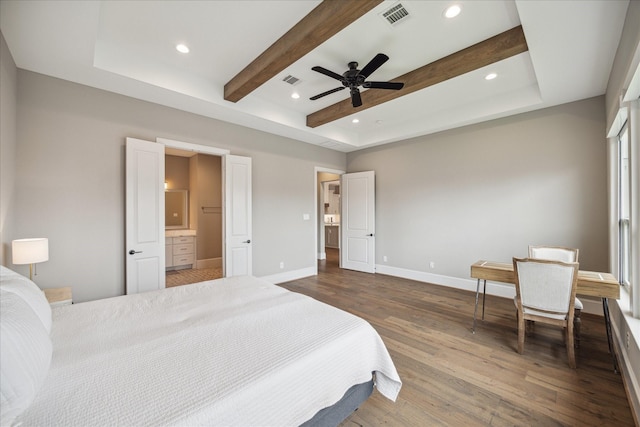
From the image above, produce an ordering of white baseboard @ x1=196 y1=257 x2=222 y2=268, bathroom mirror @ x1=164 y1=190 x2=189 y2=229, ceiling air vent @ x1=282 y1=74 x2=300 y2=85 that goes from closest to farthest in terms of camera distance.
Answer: ceiling air vent @ x1=282 y1=74 x2=300 y2=85 < white baseboard @ x1=196 y1=257 x2=222 y2=268 < bathroom mirror @ x1=164 y1=190 x2=189 y2=229

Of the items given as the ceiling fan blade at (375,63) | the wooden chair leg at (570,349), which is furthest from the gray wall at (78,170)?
the wooden chair leg at (570,349)

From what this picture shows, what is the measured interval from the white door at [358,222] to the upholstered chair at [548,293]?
3.29 m

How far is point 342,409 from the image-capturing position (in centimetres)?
149

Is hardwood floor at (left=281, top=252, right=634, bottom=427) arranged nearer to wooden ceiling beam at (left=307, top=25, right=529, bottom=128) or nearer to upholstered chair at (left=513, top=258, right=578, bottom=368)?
upholstered chair at (left=513, top=258, right=578, bottom=368)

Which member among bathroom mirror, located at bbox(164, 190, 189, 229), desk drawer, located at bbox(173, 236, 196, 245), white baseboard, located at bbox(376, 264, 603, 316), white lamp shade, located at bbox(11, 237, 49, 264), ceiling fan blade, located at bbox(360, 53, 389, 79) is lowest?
white baseboard, located at bbox(376, 264, 603, 316)

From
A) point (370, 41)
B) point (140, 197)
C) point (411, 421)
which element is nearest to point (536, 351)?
point (411, 421)

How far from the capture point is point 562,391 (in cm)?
194

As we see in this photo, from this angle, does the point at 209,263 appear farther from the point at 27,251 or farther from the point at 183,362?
the point at 183,362

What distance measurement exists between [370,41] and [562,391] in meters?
3.41

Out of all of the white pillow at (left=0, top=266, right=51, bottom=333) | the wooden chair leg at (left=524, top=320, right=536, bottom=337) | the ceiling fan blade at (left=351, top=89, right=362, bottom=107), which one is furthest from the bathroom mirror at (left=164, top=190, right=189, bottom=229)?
the wooden chair leg at (left=524, top=320, right=536, bottom=337)

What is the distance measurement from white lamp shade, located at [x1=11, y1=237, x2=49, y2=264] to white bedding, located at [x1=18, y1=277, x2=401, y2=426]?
2.52 feet

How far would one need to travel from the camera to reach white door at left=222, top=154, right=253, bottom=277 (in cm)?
407

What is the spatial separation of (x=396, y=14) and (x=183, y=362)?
2961 millimetres

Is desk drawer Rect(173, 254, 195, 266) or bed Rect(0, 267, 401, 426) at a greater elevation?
bed Rect(0, 267, 401, 426)
